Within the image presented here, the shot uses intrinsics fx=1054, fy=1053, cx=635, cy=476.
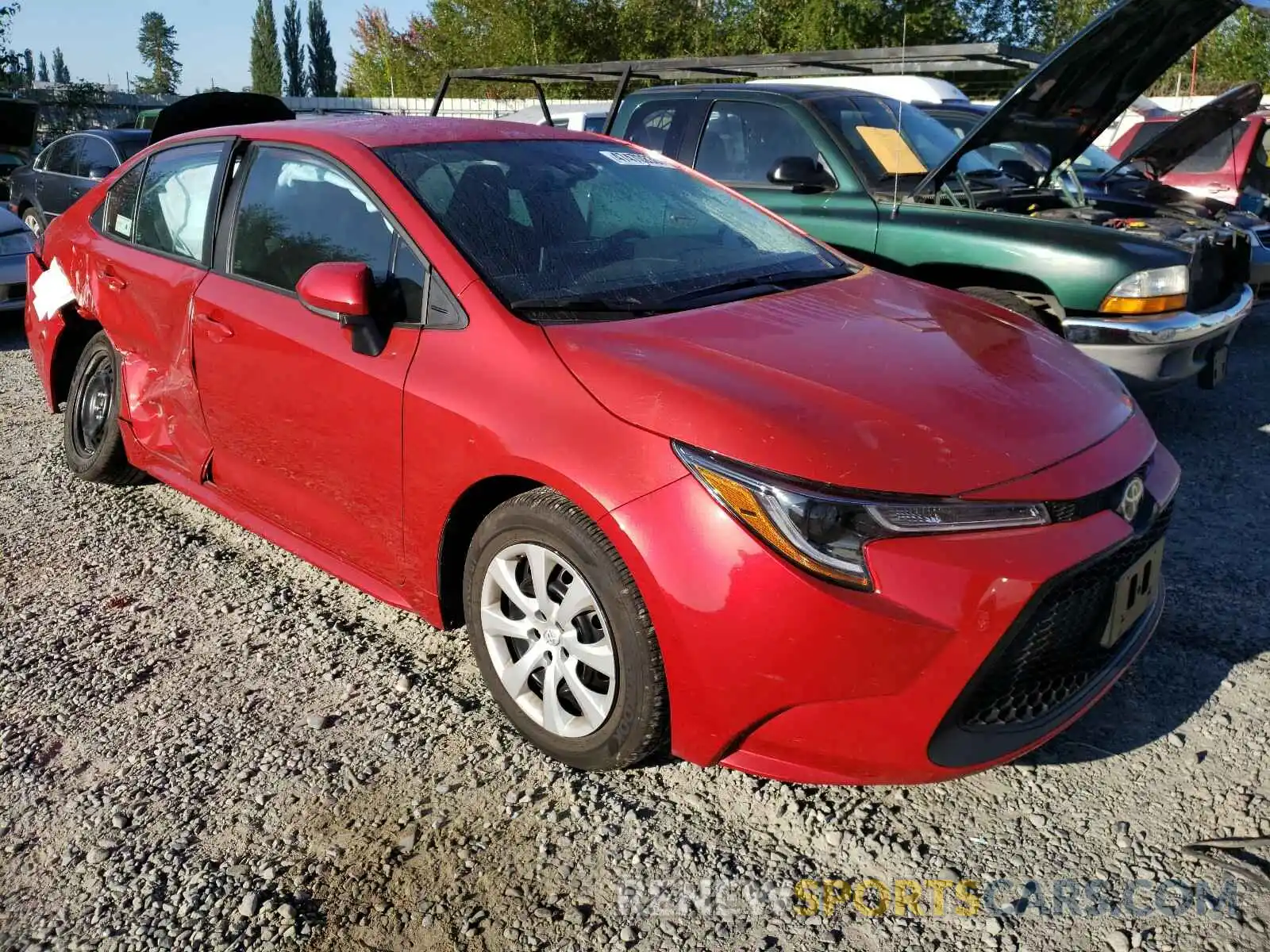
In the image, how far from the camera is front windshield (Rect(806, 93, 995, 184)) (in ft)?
19.0

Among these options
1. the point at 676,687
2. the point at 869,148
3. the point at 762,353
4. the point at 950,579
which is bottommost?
the point at 676,687

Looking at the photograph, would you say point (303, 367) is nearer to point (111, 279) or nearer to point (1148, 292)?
point (111, 279)

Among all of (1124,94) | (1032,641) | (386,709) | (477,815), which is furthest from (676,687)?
(1124,94)

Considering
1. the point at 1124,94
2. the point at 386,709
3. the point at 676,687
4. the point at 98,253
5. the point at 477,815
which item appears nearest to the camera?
the point at 676,687

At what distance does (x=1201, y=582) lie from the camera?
365 centimetres

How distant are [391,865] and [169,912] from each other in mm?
466

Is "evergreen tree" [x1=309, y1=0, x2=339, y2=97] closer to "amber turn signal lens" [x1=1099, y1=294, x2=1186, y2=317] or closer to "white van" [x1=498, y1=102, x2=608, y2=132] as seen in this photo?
"white van" [x1=498, y1=102, x2=608, y2=132]

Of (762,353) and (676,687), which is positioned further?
(762,353)

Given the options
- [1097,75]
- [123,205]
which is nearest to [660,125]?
[1097,75]

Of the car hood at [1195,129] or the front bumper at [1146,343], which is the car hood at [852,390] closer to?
the front bumper at [1146,343]

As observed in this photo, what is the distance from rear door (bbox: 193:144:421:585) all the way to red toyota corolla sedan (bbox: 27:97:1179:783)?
0.5 inches

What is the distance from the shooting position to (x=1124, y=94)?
5621 millimetres

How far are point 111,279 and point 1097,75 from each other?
4.67m

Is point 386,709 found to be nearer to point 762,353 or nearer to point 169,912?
point 169,912
